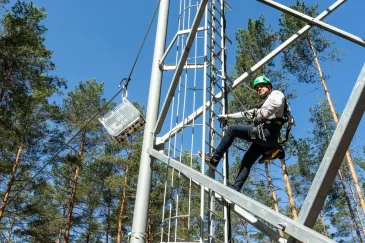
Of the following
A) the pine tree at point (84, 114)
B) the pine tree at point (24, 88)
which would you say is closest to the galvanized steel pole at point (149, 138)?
the pine tree at point (24, 88)

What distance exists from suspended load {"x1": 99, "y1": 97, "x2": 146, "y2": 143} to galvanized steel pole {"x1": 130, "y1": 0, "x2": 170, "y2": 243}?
206mm

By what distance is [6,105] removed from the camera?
11695mm

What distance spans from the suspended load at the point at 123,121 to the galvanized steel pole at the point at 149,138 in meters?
0.21

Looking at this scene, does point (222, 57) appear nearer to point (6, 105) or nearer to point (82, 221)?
point (6, 105)

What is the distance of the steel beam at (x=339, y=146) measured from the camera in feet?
5.10

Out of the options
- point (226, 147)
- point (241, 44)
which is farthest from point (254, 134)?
point (241, 44)

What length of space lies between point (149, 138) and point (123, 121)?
1.85ft

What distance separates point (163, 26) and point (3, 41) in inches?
369

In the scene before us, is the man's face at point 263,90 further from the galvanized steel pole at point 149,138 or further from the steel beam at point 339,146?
the steel beam at point 339,146

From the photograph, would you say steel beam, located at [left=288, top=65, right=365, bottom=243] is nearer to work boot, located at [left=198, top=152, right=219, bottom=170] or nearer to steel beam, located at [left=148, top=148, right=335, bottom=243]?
steel beam, located at [left=148, top=148, right=335, bottom=243]

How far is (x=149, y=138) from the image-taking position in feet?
11.2

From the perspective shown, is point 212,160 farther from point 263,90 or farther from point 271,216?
point 271,216

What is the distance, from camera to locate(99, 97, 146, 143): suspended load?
3.77m

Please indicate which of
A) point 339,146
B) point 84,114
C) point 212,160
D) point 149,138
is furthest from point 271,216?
point 84,114
